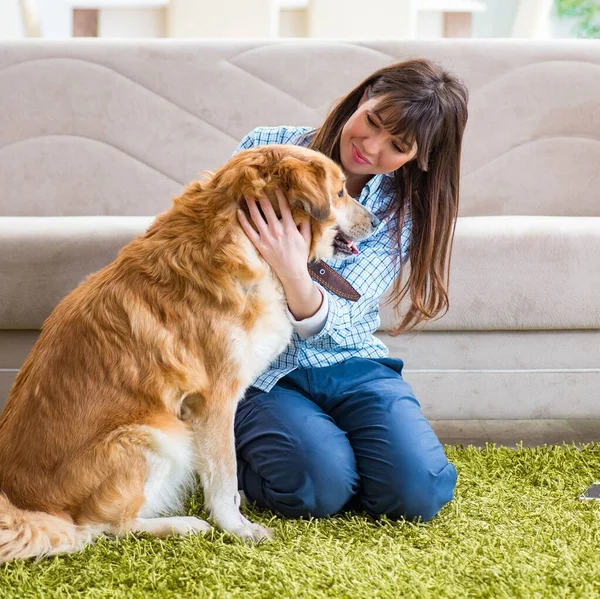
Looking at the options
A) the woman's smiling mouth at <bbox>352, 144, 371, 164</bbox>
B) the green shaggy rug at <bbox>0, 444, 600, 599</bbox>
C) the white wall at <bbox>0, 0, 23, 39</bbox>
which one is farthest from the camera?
the white wall at <bbox>0, 0, 23, 39</bbox>

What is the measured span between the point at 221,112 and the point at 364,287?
1391 mm

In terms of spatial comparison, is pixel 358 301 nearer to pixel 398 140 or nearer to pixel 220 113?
pixel 398 140

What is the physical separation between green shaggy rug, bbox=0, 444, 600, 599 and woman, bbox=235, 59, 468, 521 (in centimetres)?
9

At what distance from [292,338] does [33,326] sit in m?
0.90

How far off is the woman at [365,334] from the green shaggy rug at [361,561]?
88mm

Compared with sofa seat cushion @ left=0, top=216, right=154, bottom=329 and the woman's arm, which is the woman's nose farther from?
sofa seat cushion @ left=0, top=216, right=154, bottom=329

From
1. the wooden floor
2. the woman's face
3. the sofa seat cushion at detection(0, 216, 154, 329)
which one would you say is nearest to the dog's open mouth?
the woman's face

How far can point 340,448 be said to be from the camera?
1.85m

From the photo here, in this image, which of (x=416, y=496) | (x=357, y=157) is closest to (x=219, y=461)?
(x=416, y=496)

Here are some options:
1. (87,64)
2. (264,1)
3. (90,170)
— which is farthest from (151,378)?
(264,1)

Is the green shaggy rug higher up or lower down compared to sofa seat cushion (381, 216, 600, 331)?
lower down

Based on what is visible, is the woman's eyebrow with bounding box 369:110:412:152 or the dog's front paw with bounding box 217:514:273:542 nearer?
the dog's front paw with bounding box 217:514:273:542

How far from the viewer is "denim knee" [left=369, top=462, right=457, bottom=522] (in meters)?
1.79

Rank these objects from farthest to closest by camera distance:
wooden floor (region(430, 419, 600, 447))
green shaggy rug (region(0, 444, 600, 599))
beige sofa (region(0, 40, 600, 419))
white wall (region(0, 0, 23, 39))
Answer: white wall (region(0, 0, 23, 39)) < beige sofa (region(0, 40, 600, 419)) < wooden floor (region(430, 419, 600, 447)) < green shaggy rug (region(0, 444, 600, 599))
